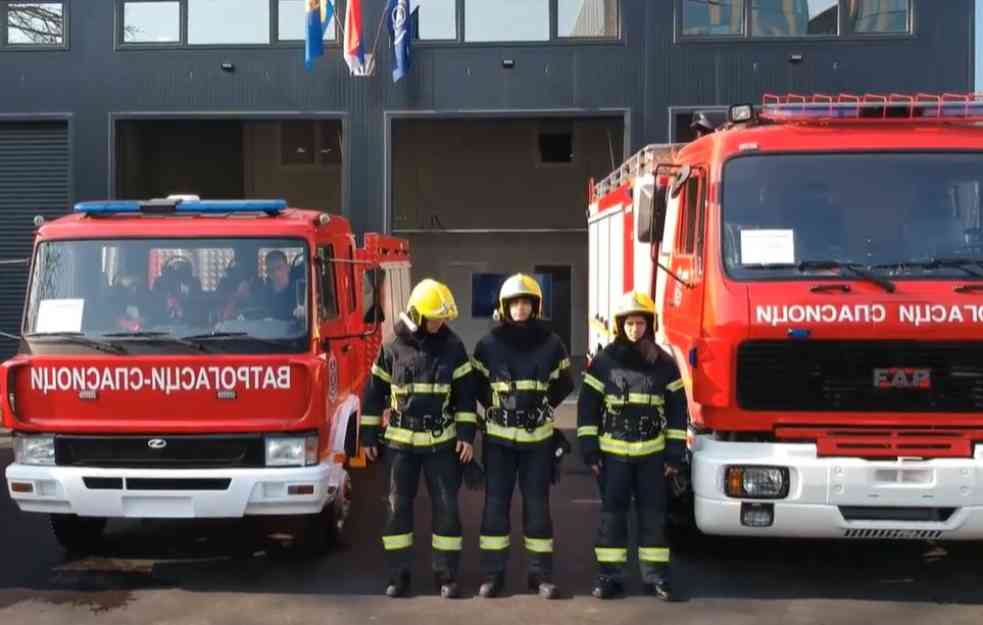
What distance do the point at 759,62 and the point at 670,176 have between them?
9.42 metres

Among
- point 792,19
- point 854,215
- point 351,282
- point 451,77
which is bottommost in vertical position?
point 351,282

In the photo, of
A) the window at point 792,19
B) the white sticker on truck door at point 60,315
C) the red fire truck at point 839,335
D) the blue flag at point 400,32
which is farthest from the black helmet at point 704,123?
the window at point 792,19

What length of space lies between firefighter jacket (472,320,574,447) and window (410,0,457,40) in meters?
10.3

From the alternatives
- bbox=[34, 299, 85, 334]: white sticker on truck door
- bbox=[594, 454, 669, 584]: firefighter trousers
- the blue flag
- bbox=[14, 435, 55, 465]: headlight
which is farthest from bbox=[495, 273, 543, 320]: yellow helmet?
the blue flag

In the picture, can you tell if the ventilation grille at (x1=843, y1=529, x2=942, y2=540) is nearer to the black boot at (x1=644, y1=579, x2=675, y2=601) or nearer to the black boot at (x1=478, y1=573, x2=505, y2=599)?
the black boot at (x1=644, y1=579, x2=675, y2=601)

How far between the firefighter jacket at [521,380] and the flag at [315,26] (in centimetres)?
994

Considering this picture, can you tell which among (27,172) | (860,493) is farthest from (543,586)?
(27,172)

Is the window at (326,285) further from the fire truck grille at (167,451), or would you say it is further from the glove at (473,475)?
the glove at (473,475)

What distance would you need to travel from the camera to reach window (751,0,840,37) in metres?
15.4

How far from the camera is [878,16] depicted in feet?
50.3

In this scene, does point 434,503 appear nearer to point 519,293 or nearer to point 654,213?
point 519,293

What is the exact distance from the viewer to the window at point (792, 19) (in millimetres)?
15430

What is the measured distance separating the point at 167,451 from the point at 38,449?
30.5 inches

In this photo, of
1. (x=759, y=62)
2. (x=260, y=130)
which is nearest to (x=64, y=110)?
(x=260, y=130)
